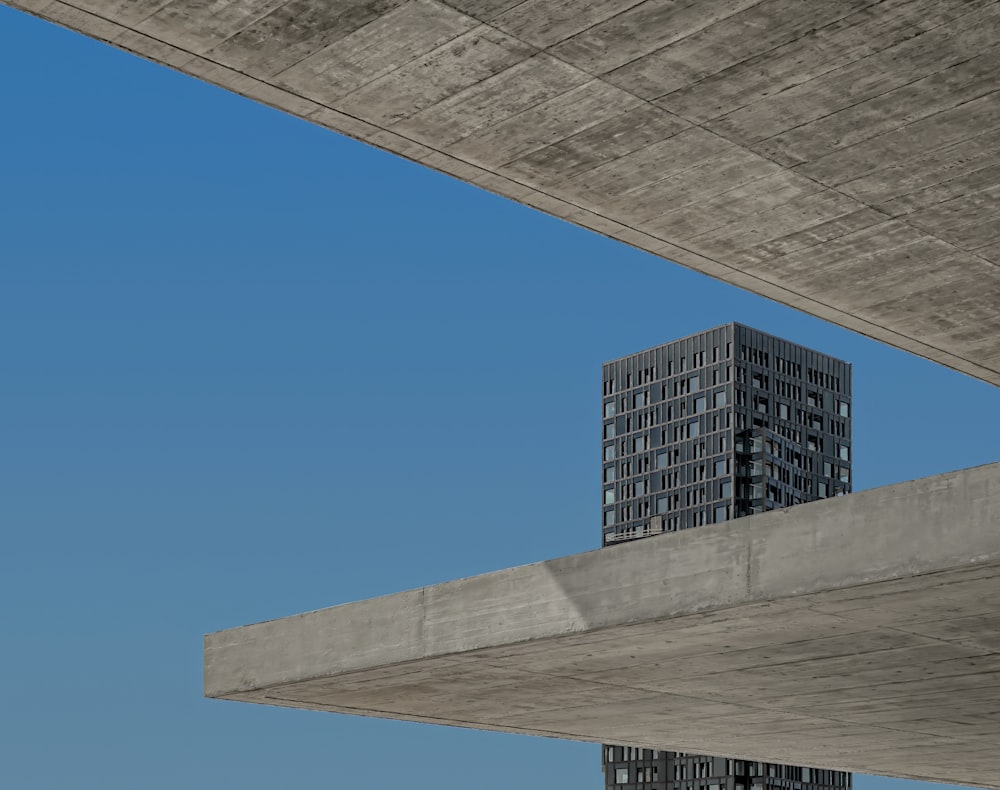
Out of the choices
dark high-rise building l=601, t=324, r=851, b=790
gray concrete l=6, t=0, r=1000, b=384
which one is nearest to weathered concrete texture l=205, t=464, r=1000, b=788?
gray concrete l=6, t=0, r=1000, b=384

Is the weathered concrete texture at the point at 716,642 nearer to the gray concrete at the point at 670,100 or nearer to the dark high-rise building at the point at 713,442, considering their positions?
the gray concrete at the point at 670,100

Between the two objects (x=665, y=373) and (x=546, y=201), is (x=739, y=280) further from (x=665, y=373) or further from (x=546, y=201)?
(x=665, y=373)

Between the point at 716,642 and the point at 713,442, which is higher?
the point at 713,442

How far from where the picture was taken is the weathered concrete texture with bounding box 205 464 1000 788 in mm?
11867

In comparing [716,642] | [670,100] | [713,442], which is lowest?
[716,642]

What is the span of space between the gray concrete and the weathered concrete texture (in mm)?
2871

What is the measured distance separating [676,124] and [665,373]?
391ft

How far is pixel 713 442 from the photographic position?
12444 centimetres

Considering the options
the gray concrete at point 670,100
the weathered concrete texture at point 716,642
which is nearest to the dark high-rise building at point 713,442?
the weathered concrete texture at point 716,642

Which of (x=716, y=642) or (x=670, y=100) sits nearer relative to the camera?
(x=670, y=100)

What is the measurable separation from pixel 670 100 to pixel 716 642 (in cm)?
520

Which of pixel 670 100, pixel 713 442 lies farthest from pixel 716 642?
pixel 713 442

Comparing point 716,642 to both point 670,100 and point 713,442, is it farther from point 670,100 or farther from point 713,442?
point 713,442

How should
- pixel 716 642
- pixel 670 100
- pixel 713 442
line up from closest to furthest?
pixel 670 100 < pixel 716 642 < pixel 713 442
